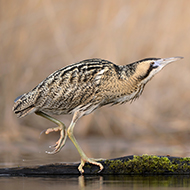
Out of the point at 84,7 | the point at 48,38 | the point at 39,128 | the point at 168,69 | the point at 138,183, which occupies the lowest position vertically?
the point at 138,183

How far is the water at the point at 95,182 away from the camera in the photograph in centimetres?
324

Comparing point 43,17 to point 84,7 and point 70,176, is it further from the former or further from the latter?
point 70,176

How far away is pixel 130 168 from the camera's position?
12.8 ft

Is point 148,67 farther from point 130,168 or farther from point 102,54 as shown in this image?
point 102,54

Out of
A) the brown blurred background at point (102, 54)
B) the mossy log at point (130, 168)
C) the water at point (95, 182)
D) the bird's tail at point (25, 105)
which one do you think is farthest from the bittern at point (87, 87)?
the brown blurred background at point (102, 54)

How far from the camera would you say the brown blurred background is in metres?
7.33

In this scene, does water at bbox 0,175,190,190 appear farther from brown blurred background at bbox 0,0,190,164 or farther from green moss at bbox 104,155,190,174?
brown blurred background at bbox 0,0,190,164

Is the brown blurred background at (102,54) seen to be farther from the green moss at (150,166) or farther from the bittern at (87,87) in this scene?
the green moss at (150,166)

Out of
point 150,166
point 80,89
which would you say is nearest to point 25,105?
point 80,89

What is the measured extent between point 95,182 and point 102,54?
4.19 m

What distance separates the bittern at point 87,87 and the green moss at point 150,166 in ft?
2.40

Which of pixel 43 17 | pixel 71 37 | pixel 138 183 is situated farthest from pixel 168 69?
pixel 138 183

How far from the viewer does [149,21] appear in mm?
7793

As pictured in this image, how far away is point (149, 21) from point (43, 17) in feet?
5.39
